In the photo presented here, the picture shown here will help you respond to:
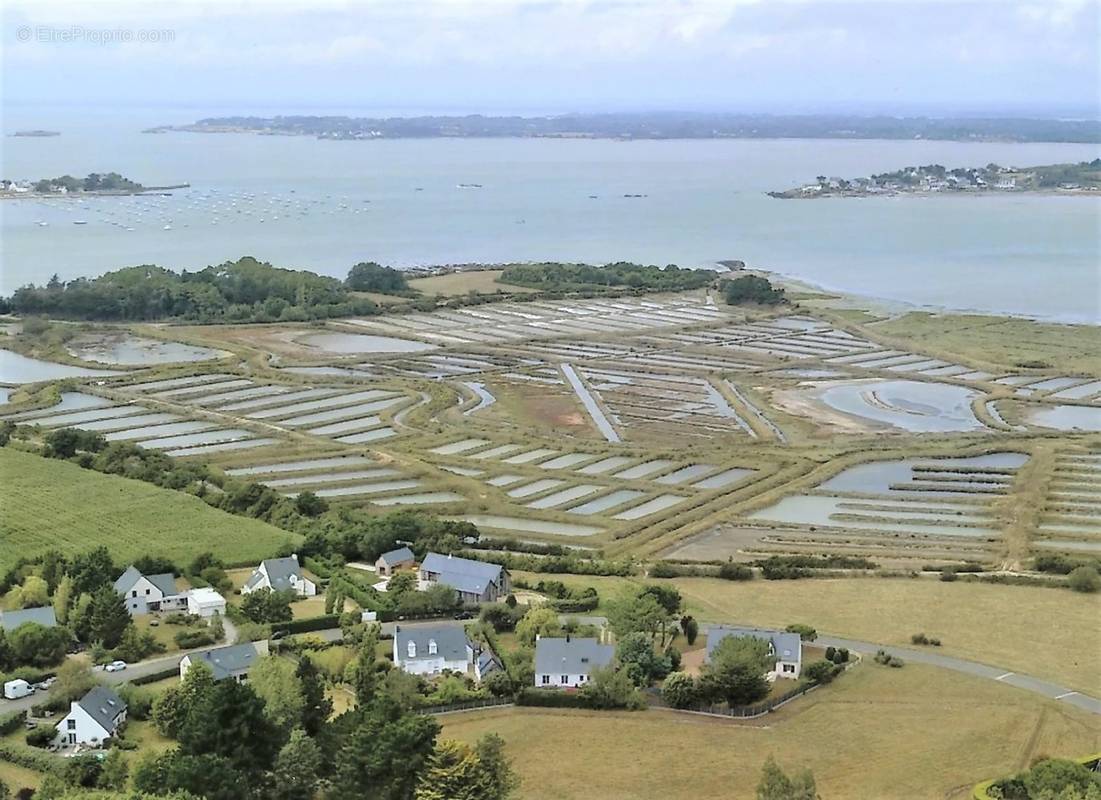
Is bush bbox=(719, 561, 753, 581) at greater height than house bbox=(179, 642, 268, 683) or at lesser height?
lesser

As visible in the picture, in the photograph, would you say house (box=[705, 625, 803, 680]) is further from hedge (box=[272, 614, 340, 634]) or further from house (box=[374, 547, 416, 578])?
house (box=[374, 547, 416, 578])

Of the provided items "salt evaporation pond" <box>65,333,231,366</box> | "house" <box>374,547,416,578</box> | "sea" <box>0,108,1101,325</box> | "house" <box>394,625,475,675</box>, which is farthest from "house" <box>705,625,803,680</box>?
"sea" <box>0,108,1101,325</box>

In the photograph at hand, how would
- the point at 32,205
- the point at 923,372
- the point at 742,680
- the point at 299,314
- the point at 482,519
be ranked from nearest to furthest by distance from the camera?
1. the point at 742,680
2. the point at 482,519
3. the point at 923,372
4. the point at 299,314
5. the point at 32,205

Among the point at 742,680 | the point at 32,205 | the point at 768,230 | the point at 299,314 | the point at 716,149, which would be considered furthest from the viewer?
the point at 716,149

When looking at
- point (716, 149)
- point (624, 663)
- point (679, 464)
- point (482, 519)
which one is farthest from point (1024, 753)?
point (716, 149)

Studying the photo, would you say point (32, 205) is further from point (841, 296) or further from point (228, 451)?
point (228, 451)

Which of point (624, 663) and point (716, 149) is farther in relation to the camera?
point (716, 149)
